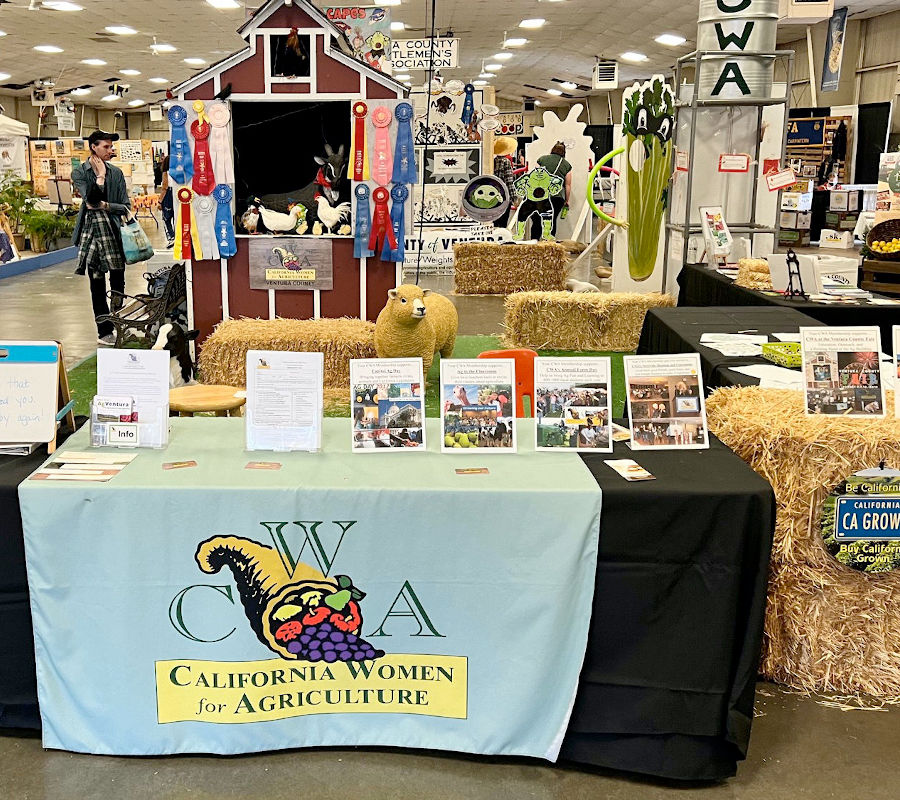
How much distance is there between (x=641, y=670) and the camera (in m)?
2.20

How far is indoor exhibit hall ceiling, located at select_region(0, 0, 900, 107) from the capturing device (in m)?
13.9

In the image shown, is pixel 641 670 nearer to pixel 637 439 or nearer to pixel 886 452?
pixel 637 439

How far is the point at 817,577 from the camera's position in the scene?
2477mm

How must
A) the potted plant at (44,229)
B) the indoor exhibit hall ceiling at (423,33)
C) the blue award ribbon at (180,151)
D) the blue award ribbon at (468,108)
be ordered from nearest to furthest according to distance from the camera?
1. the blue award ribbon at (180,151)
2. the blue award ribbon at (468,108)
3. the indoor exhibit hall ceiling at (423,33)
4. the potted plant at (44,229)

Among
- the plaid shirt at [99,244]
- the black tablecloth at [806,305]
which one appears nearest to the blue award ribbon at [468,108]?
the plaid shirt at [99,244]

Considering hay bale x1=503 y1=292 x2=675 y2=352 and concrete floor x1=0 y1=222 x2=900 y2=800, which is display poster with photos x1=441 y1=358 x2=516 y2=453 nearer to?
concrete floor x1=0 y1=222 x2=900 y2=800

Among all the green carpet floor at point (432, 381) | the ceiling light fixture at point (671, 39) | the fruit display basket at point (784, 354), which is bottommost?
the green carpet floor at point (432, 381)

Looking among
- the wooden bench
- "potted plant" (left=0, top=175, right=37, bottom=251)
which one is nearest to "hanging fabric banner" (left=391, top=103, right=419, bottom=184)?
the wooden bench

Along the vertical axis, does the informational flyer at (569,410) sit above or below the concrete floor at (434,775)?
above

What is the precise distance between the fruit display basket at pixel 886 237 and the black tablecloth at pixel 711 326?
0.91 metres

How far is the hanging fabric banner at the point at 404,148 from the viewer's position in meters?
5.55

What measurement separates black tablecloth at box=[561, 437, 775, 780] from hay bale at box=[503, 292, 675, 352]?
4.95m

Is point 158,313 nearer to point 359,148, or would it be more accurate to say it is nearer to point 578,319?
point 359,148

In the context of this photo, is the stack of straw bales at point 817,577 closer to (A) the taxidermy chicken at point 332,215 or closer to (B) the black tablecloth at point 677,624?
(B) the black tablecloth at point 677,624
